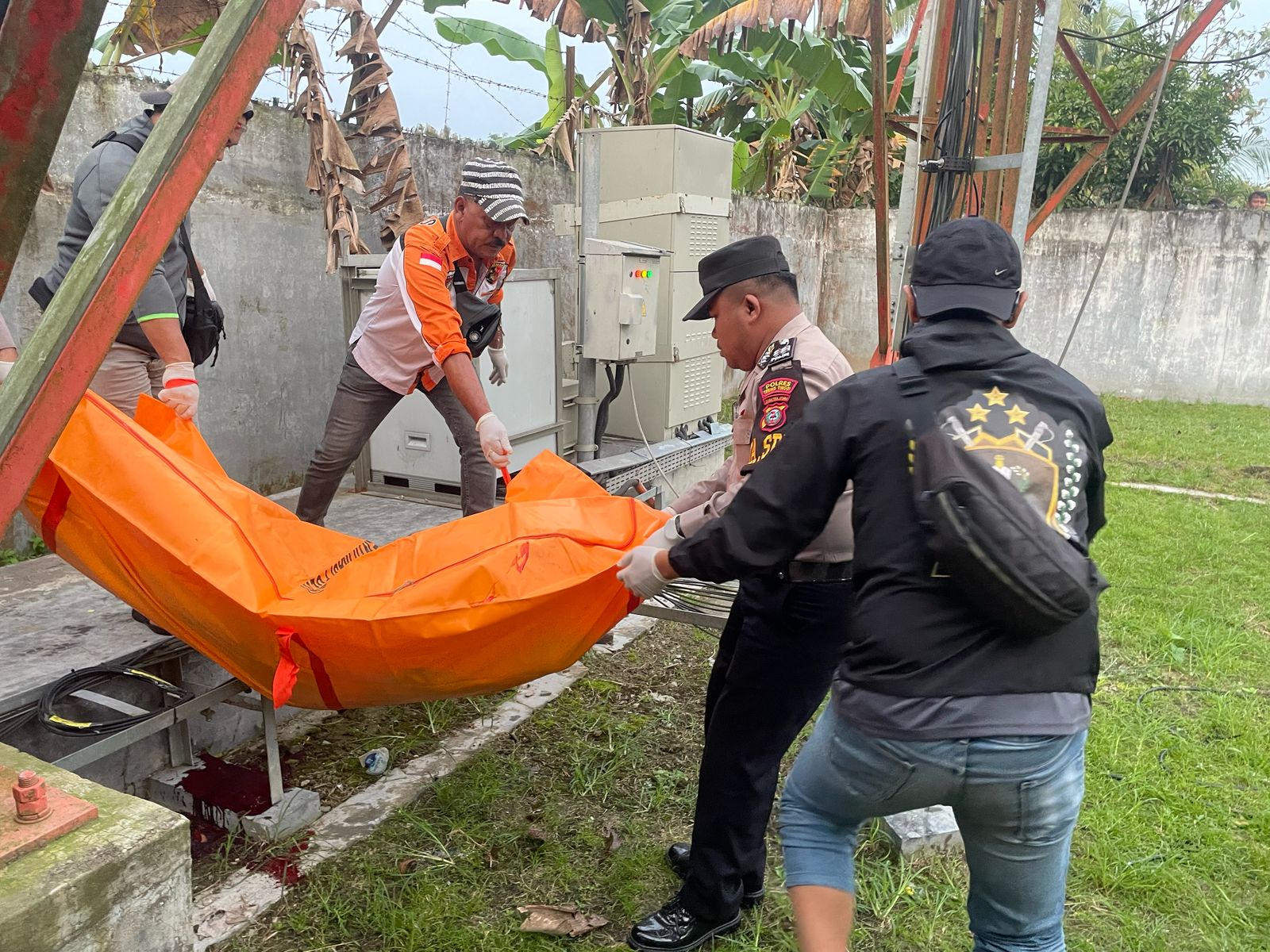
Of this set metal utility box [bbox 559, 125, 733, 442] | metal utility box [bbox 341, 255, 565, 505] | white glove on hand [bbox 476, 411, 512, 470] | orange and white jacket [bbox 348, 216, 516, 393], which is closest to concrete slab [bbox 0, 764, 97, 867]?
white glove on hand [bbox 476, 411, 512, 470]

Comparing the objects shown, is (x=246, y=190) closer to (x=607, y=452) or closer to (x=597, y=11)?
(x=607, y=452)

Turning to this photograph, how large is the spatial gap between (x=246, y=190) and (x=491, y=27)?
592 cm

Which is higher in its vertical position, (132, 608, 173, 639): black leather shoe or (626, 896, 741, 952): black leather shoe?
(132, 608, 173, 639): black leather shoe

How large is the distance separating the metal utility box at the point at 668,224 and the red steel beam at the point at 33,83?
14.5 feet

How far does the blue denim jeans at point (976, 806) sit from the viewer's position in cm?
171

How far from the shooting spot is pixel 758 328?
2.53 metres

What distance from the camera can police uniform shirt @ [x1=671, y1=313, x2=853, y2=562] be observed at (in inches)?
90.6

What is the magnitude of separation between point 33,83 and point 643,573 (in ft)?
5.17

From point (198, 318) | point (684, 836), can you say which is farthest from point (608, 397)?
point (684, 836)

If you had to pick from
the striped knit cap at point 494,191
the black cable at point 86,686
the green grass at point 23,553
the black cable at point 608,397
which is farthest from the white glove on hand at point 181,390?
the black cable at point 608,397

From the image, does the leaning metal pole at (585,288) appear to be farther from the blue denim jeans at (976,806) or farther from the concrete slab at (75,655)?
the blue denim jeans at (976,806)

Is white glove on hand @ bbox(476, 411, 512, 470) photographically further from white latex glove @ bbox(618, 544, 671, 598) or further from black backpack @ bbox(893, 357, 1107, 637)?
black backpack @ bbox(893, 357, 1107, 637)

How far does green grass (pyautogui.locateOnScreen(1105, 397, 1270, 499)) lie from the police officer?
6.70 m

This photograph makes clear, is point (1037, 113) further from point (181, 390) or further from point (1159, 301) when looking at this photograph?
point (1159, 301)
